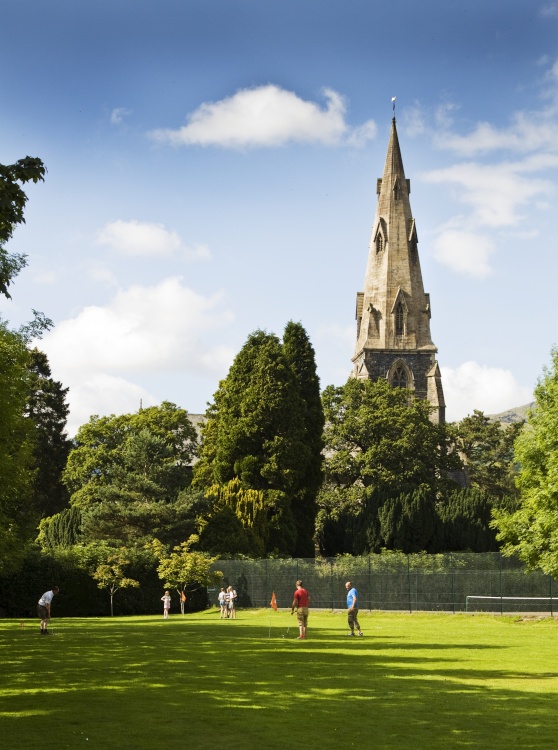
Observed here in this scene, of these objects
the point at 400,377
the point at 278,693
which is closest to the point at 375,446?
the point at 400,377

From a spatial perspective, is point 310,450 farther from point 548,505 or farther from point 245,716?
point 245,716

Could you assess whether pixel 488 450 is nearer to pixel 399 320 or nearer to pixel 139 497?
pixel 399 320

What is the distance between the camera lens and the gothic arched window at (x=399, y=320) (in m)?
108

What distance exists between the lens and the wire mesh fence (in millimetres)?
44753

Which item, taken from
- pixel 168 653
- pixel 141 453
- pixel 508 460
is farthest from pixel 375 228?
pixel 168 653

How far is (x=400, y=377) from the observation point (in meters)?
107

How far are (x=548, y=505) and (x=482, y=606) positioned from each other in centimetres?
636

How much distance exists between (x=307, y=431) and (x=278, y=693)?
53.0 metres

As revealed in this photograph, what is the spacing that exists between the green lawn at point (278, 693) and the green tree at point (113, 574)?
21.1 metres

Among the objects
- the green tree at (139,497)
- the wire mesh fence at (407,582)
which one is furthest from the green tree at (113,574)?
the wire mesh fence at (407,582)

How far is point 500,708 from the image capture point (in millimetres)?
15195

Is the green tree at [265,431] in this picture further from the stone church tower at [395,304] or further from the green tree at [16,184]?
the green tree at [16,184]

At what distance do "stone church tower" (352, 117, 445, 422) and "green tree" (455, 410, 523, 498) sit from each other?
Answer: 931 centimetres

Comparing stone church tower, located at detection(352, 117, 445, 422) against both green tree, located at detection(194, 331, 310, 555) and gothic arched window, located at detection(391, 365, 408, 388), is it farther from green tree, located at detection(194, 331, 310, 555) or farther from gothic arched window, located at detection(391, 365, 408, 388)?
green tree, located at detection(194, 331, 310, 555)
